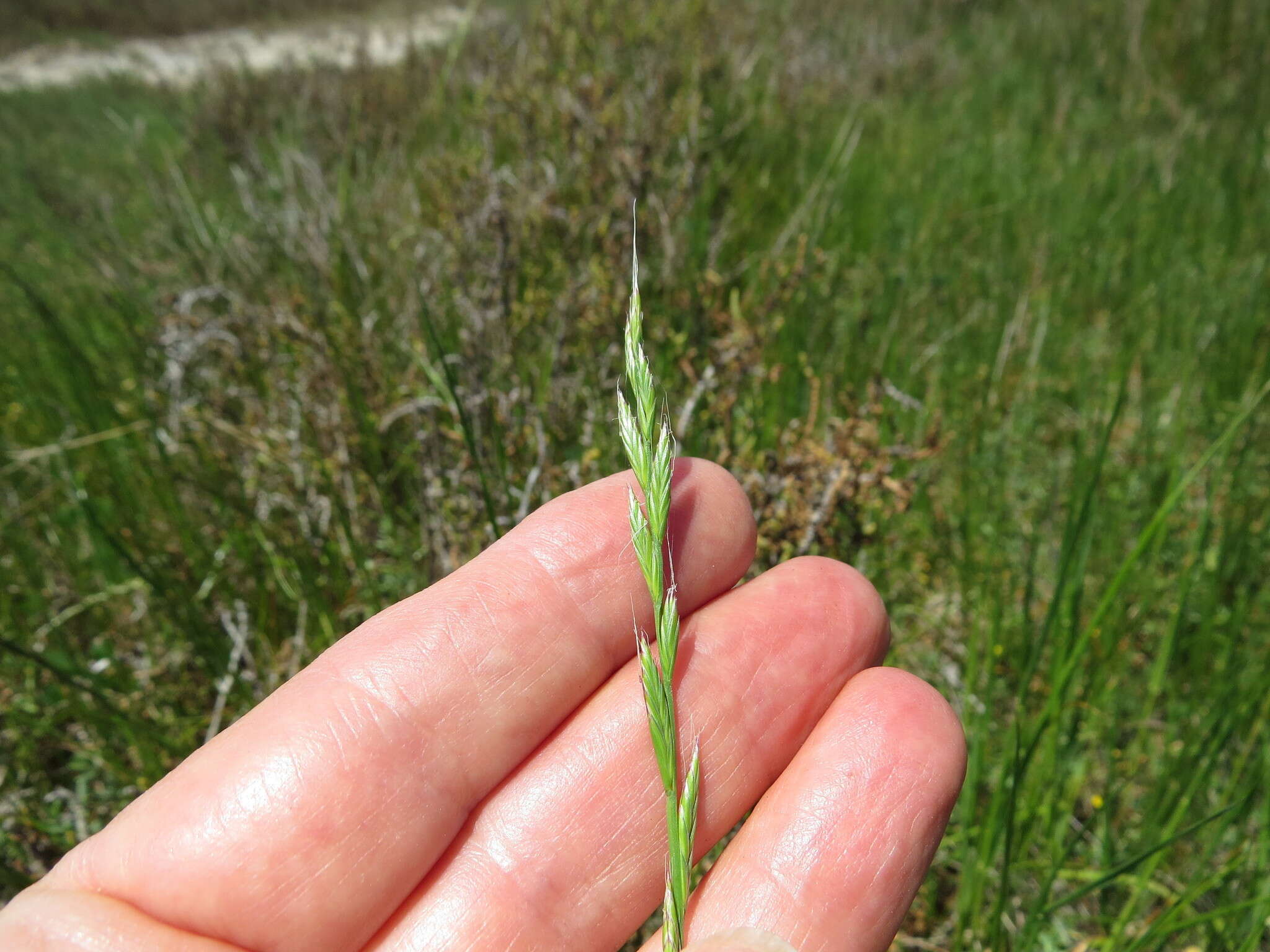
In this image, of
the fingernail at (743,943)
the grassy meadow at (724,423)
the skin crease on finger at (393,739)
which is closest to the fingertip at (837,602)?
the skin crease on finger at (393,739)

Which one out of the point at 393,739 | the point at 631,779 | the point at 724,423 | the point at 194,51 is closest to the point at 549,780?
the point at 631,779

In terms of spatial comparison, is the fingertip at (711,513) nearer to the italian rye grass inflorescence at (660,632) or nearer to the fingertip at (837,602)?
the fingertip at (837,602)

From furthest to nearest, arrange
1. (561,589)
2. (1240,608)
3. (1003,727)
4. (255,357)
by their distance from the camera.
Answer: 1. (255,357)
2. (1003,727)
3. (1240,608)
4. (561,589)

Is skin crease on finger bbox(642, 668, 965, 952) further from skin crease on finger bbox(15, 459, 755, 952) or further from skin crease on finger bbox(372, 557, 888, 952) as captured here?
skin crease on finger bbox(15, 459, 755, 952)

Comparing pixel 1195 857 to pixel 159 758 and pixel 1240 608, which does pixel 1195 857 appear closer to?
pixel 1240 608

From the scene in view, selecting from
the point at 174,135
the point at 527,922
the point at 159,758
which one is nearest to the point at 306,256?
the point at 159,758

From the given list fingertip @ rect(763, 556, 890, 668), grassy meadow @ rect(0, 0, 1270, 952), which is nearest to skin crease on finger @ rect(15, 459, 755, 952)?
fingertip @ rect(763, 556, 890, 668)
